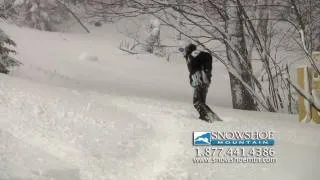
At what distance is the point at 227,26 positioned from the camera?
29.5 feet

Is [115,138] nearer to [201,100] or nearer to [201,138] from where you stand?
[201,138]

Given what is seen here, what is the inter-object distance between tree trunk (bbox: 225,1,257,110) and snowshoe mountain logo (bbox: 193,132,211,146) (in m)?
2.41

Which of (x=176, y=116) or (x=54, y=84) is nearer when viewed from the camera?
(x=176, y=116)

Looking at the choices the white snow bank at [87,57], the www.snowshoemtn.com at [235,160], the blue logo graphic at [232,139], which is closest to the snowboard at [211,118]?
the blue logo graphic at [232,139]

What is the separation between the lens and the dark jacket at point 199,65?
6.98m

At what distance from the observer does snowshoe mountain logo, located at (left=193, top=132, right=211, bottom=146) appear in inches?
256

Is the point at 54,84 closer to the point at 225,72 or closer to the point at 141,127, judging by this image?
the point at 141,127

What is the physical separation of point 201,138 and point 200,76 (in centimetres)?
84

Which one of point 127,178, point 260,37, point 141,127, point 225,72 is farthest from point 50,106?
point 260,37

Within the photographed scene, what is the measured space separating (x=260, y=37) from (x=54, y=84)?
11.8ft

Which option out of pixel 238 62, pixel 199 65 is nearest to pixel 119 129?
pixel 199 65

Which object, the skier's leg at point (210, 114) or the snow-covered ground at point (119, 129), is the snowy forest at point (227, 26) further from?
the skier's leg at point (210, 114)

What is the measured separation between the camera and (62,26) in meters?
10.5

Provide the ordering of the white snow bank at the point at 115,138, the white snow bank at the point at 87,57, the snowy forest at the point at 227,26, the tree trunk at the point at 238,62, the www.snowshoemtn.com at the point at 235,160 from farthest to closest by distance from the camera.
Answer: the white snow bank at the point at 87,57
the tree trunk at the point at 238,62
the snowy forest at the point at 227,26
the www.snowshoemtn.com at the point at 235,160
the white snow bank at the point at 115,138
